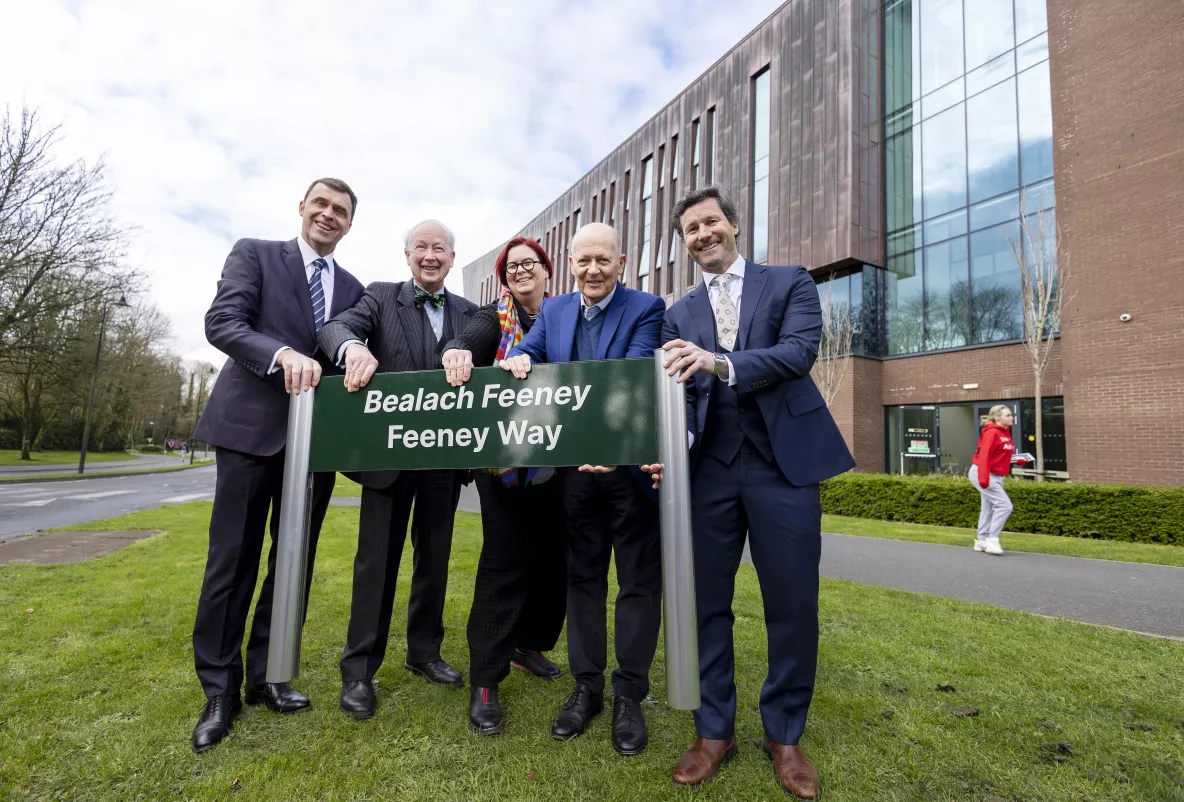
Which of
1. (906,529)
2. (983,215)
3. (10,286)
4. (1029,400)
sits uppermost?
(983,215)

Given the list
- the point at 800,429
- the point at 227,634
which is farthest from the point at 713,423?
the point at 227,634

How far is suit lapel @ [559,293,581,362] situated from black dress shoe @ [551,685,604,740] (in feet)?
4.80

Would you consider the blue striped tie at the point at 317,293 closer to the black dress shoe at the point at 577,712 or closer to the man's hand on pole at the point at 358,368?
the man's hand on pole at the point at 358,368

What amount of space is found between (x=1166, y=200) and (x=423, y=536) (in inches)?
634

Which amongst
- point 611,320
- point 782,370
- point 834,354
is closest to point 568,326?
point 611,320

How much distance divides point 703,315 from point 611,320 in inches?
15.9

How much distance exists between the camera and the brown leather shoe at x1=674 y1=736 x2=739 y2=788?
80.2 inches

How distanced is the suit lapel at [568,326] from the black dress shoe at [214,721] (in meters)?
2.00

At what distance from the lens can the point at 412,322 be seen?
288cm

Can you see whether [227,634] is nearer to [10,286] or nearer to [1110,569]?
[1110,569]

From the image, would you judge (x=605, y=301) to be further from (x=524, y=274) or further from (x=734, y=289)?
(x=524, y=274)

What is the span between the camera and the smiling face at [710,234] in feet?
7.75

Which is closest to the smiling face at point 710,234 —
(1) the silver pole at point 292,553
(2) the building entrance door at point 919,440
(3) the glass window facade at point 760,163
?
(1) the silver pole at point 292,553

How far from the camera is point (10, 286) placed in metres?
18.0
